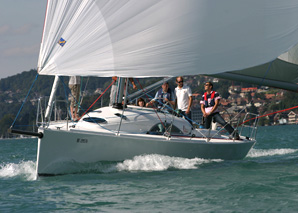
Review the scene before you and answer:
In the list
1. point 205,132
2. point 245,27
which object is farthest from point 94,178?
point 245,27

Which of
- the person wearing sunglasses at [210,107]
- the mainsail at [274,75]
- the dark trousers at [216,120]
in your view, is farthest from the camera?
the mainsail at [274,75]

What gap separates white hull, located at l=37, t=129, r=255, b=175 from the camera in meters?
9.24

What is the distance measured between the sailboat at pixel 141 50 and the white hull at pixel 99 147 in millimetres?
17

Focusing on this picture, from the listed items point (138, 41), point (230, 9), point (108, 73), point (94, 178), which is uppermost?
point (230, 9)

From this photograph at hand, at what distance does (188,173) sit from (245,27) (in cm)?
287

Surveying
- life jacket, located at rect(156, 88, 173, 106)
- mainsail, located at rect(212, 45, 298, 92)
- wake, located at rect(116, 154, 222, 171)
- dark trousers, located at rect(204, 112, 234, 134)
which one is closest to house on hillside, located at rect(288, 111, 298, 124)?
mainsail, located at rect(212, 45, 298, 92)

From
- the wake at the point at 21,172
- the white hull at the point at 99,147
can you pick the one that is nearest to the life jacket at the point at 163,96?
the white hull at the point at 99,147

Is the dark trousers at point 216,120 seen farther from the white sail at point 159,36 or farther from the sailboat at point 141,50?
the white sail at point 159,36

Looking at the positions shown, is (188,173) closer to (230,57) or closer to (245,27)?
(230,57)

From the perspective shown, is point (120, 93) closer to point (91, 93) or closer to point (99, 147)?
point (99, 147)

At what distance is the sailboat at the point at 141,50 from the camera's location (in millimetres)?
8773

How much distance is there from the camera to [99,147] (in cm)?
954

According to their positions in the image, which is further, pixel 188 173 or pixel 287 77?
pixel 287 77

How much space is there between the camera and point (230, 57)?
9.57 meters
